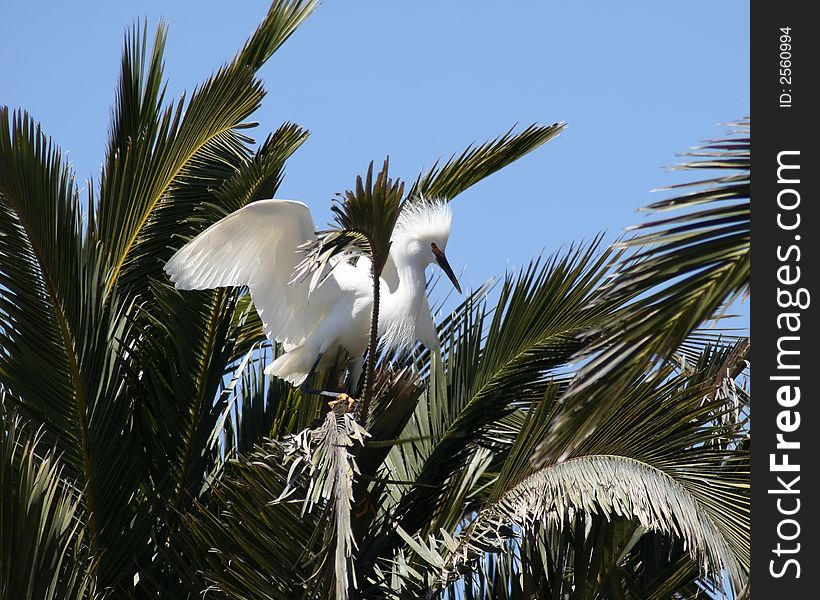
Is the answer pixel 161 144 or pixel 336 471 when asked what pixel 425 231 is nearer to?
pixel 161 144

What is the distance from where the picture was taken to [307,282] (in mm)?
6430

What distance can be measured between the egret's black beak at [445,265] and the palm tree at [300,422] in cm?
17

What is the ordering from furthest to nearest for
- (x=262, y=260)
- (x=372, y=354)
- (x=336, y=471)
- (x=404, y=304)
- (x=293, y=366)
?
(x=293, y=366)
(x=262, y=260)
(x=404, y=304)
(x=372, y=354)
(x=336, y=471)

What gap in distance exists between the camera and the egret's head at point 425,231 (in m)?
5.97

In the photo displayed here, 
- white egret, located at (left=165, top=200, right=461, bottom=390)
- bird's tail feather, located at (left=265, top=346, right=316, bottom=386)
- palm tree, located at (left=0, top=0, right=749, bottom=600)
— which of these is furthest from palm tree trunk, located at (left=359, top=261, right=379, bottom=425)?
bird's tail feather, located at (left=265, top=346, right=316, bottom=386)

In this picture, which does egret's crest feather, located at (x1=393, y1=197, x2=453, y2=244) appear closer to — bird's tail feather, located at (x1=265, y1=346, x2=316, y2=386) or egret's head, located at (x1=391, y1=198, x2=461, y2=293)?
egret's head, located at (x1=391, y1=198, x2=461, y2=293)

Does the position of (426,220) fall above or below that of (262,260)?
above

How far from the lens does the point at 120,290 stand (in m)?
5.96

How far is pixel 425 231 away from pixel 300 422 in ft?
3.84

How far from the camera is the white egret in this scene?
5.74 m

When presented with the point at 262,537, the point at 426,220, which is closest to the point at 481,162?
the point at 426,220

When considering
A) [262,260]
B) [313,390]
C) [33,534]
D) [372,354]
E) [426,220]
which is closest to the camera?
[372,354]
